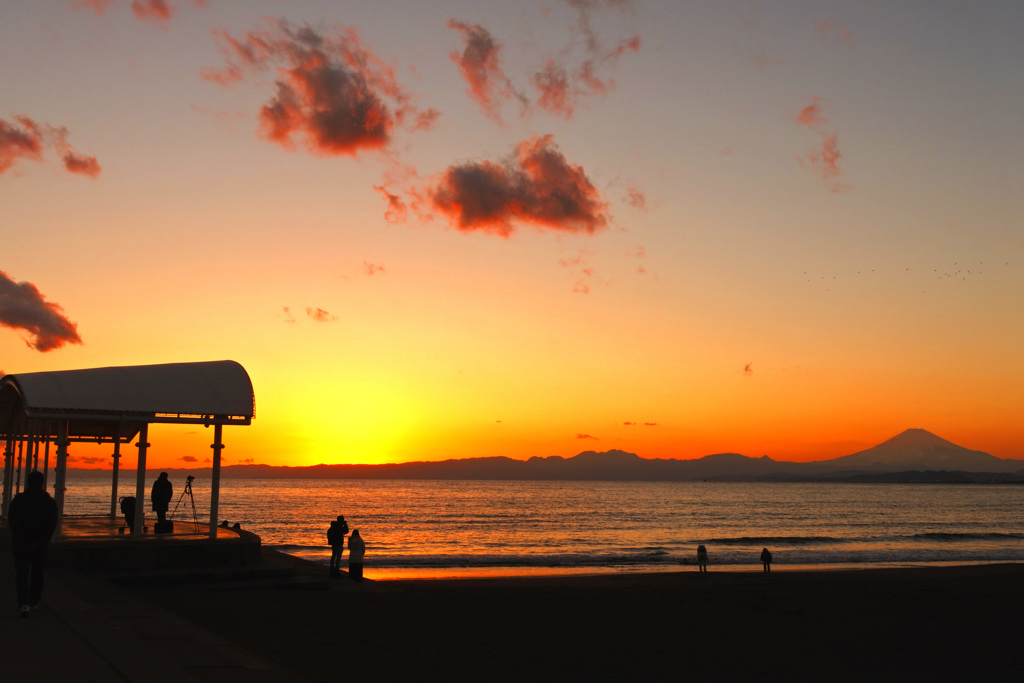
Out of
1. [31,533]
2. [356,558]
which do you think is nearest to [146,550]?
[356,558]

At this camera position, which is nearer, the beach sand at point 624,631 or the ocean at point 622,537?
the beach sand at point 624,631

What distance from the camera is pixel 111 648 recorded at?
26.1 feet

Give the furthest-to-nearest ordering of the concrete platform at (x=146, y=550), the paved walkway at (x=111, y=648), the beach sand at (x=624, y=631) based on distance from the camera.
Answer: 1. the concrete platform at (x=146, y=550)
2. the beach sand at (x=624, y=631)
3. the paved walkway at (x=111, y=648)

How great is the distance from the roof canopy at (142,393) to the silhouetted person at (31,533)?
345 inches

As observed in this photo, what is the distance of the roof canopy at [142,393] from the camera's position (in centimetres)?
1762

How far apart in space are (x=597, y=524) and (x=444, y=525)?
1416cm

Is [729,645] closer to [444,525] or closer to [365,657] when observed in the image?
[365,657]

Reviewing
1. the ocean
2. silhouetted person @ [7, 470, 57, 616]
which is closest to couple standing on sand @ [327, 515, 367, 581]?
the ocean

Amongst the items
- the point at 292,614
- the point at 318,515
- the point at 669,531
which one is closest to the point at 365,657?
the point at 292,614

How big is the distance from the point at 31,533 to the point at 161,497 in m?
12.3

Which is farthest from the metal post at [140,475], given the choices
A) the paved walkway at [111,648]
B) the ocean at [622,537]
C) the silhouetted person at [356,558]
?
the paved walkway at [111,648]

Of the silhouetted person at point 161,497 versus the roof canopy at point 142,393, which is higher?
the roof canopy at point 142,393

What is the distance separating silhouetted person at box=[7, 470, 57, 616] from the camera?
9445 mm

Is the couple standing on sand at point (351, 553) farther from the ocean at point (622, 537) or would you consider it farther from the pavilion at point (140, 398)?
the ocean at point (622, 537)
